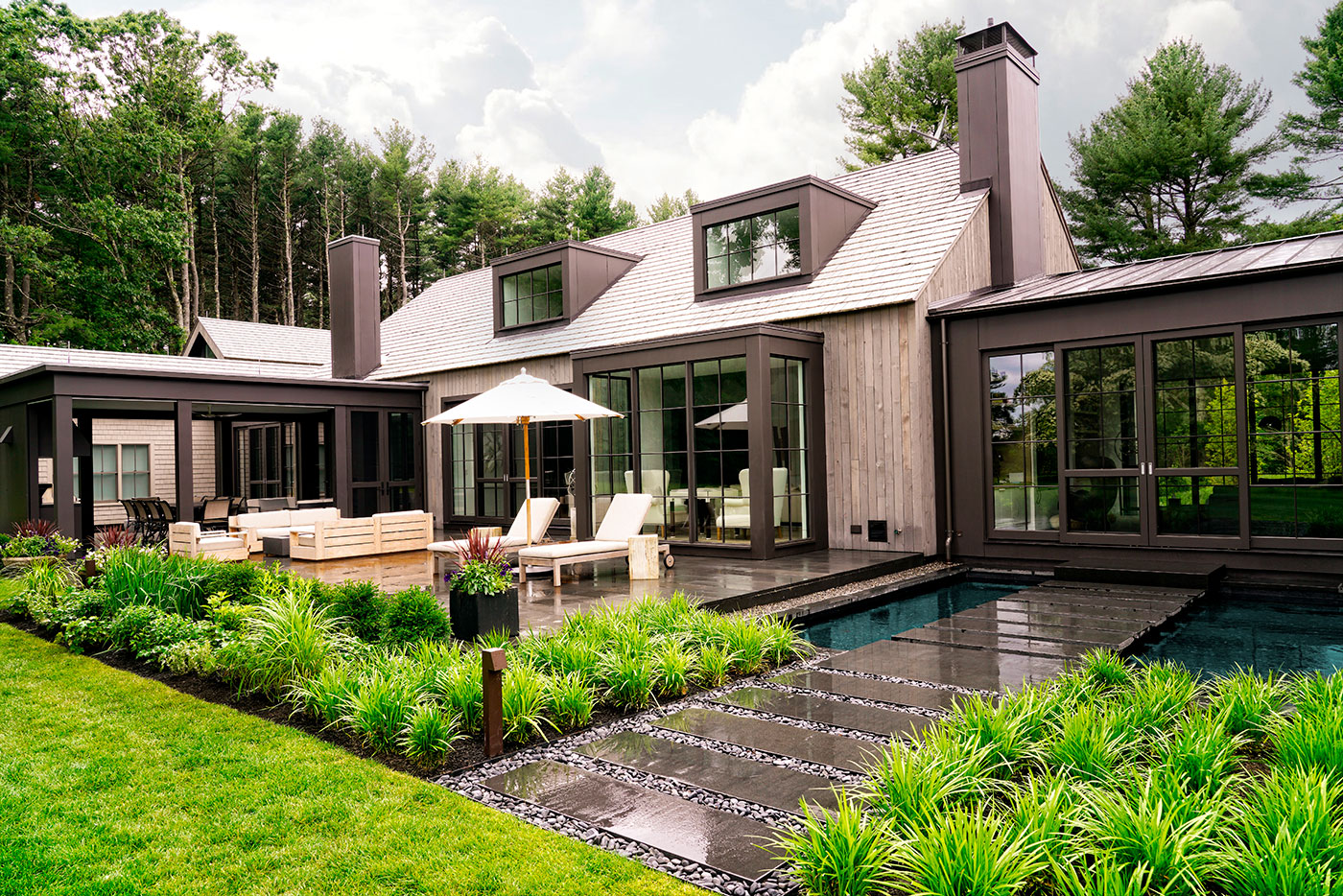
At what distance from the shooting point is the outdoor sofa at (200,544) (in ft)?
33.8

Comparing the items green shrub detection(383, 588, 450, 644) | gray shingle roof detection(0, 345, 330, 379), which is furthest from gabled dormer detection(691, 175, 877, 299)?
gray shingle roof detection(0, 345, 330, 379)

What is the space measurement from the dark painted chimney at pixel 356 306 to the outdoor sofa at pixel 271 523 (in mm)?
5884

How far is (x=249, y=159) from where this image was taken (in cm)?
3009

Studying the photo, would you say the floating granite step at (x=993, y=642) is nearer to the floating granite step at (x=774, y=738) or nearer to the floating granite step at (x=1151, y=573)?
the floating granite step at (x=774, y=738)

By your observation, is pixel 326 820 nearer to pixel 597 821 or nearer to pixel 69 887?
pixel 69 887

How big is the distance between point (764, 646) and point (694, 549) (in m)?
4.78

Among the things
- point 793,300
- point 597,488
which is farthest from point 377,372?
point 793,300

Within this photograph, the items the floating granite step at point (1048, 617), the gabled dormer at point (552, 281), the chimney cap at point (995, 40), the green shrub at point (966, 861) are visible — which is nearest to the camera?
the green shrub at point (966, 861)

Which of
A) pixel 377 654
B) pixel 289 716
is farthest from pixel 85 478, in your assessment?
pixel 289 716

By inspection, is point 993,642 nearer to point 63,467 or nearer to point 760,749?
point 760,749

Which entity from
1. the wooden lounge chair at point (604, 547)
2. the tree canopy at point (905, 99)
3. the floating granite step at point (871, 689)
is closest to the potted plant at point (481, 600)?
the floating granite step at point (871, 689)

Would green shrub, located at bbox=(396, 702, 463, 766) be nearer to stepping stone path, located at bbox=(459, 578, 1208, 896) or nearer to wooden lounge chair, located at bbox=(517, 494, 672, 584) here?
stepping stone path, located at bbox=(459, 578, 1208, 896)

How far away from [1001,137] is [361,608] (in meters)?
9.72

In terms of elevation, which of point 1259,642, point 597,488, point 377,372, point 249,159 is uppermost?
point 249,159
